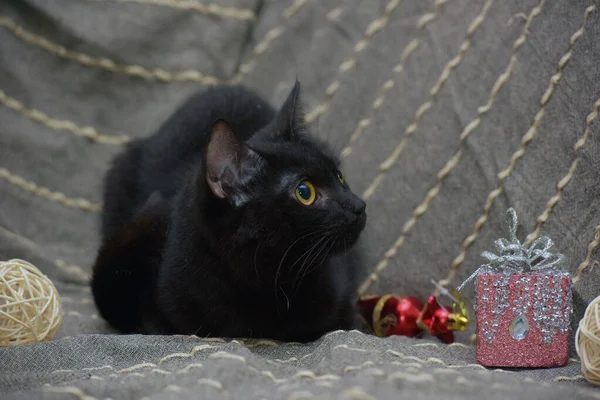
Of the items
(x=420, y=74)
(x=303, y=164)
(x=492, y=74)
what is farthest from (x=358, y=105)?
(x=303, y=164)

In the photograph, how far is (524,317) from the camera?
98 cm

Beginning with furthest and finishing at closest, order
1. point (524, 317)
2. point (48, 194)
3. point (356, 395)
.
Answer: point (48, 194) → point (524, 317) → point (356, 395)

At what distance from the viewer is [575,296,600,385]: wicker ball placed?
0.85 m

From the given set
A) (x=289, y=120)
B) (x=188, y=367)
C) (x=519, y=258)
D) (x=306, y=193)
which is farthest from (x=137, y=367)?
(x=519, y=258)

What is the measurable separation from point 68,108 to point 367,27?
2.31 feet

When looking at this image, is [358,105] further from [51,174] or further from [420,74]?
[51,174]

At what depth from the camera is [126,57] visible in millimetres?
1634

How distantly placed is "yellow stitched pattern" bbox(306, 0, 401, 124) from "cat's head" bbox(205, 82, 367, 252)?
0.48 meters

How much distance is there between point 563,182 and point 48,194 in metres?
1.09

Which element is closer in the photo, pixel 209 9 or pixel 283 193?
pixel 283 193

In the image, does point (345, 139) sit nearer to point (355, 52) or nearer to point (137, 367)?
point (355, 52)

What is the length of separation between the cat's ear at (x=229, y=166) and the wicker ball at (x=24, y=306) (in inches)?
11.7

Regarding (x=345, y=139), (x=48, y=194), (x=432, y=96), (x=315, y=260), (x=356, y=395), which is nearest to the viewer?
(x=356, y=395)

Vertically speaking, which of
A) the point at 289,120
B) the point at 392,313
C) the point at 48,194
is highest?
the point at 289,120
